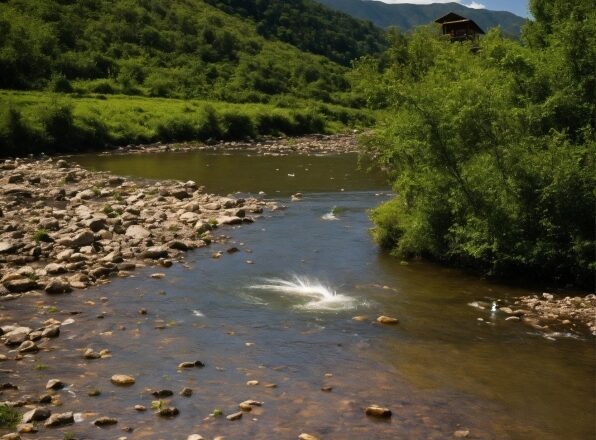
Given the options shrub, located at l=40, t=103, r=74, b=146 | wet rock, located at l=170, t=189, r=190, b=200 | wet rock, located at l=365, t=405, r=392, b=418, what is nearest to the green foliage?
wet rock, located at l=365, t=405, r=392, b=418

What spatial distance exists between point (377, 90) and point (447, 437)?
17.7 m

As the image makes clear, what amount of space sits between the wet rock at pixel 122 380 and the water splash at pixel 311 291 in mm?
6715

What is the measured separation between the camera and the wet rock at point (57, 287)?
20250 millimetres

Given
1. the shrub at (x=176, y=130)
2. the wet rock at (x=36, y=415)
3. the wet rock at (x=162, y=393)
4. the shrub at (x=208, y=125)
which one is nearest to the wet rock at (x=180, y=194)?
the wet rock at (x=162, y=393)

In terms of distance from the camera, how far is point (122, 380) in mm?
14227

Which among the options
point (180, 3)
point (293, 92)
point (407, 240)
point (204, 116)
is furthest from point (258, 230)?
point (180, 3)

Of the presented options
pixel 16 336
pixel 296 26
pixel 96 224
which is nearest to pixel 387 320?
pixel 16 336

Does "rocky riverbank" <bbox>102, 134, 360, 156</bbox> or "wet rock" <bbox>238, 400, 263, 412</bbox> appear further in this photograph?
"rocky riverbank" <bbox>102, 134, 360, 156</bbox>

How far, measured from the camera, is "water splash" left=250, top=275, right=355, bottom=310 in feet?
66.1

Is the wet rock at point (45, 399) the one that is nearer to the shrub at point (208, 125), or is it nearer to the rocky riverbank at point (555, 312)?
the rocky riverbank at point (555, 312)

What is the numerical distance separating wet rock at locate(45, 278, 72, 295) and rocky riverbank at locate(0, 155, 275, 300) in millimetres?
29

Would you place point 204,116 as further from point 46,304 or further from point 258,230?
point 46,304

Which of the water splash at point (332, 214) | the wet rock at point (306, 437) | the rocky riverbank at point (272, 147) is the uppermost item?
the rocky riverbank at point (272, 147)

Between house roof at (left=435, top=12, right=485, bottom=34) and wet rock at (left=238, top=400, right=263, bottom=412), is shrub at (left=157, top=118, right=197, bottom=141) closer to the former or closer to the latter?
house roof at (left=435, top=12, right=485, bottom=34)
